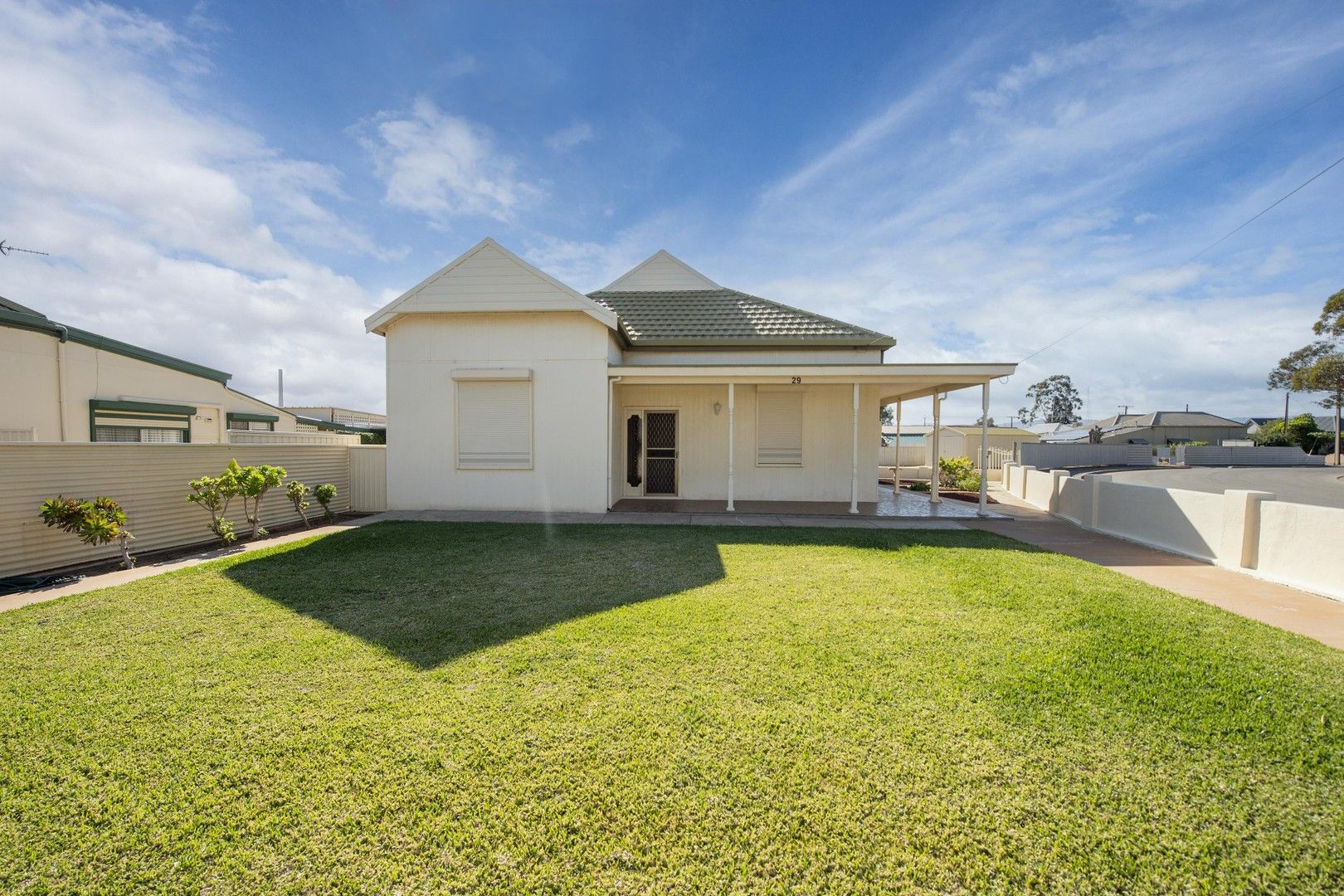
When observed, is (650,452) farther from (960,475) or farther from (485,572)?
(960,475)

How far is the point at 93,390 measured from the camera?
10523 mm

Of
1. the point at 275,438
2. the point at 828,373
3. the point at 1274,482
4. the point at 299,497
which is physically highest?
the point at 828,373

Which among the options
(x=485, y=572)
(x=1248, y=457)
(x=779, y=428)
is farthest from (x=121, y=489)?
(x=1248, y=457)

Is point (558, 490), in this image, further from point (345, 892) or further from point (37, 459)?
point (345, 892)

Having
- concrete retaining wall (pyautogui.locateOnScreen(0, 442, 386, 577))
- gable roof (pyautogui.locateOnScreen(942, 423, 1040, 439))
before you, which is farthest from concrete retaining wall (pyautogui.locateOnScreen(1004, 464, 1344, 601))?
gable roof (pyautogui.locateOnScreen(942, 423, 1040, 439))

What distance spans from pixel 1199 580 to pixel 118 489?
13891 mm

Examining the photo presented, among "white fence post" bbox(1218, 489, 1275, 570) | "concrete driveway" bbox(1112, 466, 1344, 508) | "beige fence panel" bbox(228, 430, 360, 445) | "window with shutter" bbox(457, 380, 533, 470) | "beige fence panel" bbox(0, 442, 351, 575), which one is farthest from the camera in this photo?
"concrete driveway" bbox(1112, 466, 1344, 508)

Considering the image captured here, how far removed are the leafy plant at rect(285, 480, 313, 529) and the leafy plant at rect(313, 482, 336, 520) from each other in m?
0.21

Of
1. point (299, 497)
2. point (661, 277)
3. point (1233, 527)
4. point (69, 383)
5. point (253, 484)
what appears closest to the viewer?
point (1233, 527)

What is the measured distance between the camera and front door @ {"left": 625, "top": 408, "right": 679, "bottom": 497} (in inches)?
484

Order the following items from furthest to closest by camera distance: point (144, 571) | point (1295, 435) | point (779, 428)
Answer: point (1295, 435), point (779, 428), point (144, 571)

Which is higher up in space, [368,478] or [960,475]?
[368,478]

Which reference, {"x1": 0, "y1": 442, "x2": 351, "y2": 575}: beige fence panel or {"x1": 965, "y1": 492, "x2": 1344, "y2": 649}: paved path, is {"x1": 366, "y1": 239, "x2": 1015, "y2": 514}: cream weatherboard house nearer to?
{"x1": 0, "y1": 442, "x2": 351, "y2": 575}: beige fence panel

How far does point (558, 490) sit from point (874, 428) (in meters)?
7.44
